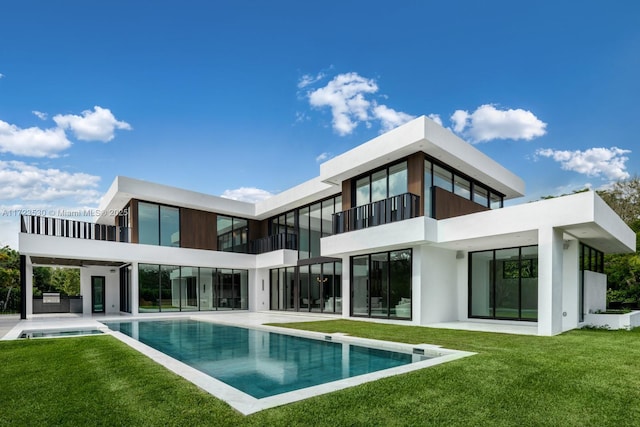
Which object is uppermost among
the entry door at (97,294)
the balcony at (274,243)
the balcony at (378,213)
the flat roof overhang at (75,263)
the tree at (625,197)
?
the tree at (625,197)

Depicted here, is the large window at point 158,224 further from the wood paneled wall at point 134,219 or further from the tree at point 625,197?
the tree at point 625,197

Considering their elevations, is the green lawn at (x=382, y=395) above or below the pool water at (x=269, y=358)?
above

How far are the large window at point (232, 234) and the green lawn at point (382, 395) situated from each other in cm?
1422

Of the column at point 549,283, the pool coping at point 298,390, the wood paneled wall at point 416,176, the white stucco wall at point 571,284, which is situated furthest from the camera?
the wood paneled wall at point 416,176

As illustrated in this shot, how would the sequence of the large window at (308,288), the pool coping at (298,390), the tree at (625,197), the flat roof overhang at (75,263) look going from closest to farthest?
the pool coping at (298,390)
the large window at (308,288)
the flat roof overhang at (75,263)
the tree at (625,197)

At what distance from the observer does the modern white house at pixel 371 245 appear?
1127 cm

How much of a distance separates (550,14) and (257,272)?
17.0 meters

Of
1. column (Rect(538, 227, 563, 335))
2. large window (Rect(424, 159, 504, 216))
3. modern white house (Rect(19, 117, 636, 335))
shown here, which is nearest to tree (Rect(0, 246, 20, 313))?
modern white house (Rect(19, 117, 636, 335))

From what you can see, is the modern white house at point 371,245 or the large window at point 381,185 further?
the large window at point 381,185

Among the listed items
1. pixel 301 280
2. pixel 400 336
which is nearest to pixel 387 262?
pixel 400 336

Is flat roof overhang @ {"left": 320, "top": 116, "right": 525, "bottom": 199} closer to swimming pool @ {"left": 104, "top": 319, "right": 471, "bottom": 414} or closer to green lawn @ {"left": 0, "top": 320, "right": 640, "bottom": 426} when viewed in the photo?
swimming pool @ {"left": 104, "top": 319, "right": 471, "bottom": 414}

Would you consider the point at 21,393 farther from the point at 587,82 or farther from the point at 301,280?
the point at 587,82

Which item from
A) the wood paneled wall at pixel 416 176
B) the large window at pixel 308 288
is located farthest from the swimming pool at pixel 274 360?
the large window at pixel 308 288

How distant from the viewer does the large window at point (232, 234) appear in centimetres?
2126
